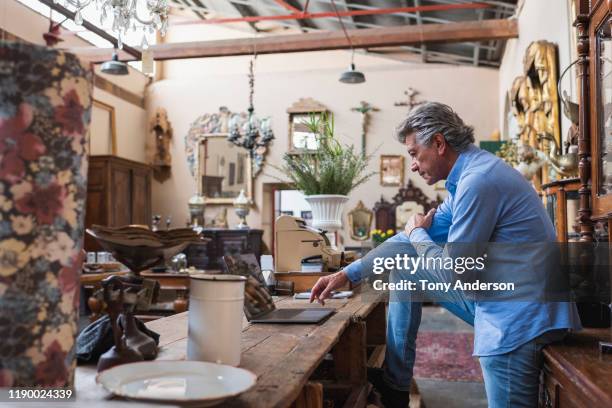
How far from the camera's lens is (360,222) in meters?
10.1

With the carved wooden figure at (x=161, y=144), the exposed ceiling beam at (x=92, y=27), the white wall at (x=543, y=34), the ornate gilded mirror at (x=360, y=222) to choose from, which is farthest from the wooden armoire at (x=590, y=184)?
the carved wooden figure at (x=161, y=144)

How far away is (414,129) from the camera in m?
2.12

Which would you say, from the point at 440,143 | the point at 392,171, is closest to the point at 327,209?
the point at 440,143

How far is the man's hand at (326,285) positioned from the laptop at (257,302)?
0.26ft

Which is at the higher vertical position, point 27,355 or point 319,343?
point 27,355

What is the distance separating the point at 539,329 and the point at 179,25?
35.6 feet

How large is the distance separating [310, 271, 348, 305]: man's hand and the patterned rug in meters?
2.26

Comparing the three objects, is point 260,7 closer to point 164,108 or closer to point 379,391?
point 164,108

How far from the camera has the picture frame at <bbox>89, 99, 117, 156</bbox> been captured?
9.73 meters

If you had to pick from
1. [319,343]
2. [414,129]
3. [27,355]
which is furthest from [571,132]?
[27,355]

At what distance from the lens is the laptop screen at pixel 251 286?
5.63 feet

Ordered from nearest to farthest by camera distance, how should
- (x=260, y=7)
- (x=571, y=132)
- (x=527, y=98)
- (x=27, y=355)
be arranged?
(x=27, y=355) → (x=571, y=132) → (x=527, y=98) → (x=260, y=7)

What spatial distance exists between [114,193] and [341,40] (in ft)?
14.2

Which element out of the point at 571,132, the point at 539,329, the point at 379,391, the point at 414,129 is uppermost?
the point at 571,132
